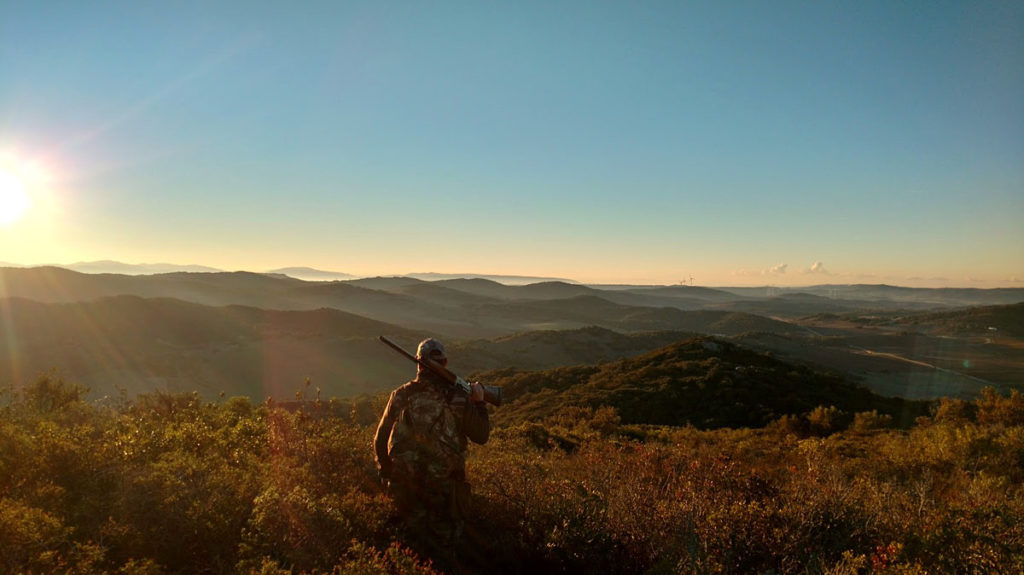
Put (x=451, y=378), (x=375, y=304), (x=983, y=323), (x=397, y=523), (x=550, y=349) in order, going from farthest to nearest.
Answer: (x=375, y=304)
(x=983, y=323)
(x=550, y=349)
(x=451, y=378)
(x=397, y=523)

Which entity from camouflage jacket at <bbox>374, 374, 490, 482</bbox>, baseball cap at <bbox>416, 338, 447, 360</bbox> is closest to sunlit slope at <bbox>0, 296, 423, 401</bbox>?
camouflage jacket at <bbox>374, 374, 490, 482</bbox>

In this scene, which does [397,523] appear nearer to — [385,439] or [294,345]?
[385,439]

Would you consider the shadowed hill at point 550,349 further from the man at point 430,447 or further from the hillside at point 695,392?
the man at point 430,447

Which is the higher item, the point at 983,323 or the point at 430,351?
the point at 430,351

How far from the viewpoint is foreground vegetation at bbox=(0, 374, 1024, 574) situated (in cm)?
304

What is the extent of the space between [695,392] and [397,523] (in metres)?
20.0

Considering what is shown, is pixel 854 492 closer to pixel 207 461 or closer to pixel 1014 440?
pixel 1014 440

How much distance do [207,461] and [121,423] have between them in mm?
3301

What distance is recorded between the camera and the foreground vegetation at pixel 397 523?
304 centimetres

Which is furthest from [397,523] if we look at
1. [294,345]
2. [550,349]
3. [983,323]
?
[983,323]

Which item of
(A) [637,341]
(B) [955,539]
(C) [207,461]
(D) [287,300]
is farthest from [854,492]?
(D) [287,300]

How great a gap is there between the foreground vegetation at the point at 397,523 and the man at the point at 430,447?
249 millimetres

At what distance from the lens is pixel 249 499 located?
3.87m

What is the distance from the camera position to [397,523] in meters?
4.04
